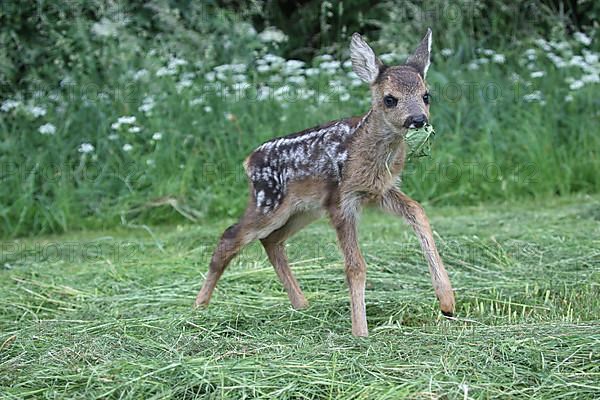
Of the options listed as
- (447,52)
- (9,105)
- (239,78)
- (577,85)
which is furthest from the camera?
(447,52)

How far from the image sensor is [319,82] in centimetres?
1217

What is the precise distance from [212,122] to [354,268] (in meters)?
5.94

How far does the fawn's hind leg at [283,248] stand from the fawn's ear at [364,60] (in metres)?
0.86

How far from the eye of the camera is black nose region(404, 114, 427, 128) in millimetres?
5868

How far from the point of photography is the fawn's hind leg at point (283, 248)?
21.5ft

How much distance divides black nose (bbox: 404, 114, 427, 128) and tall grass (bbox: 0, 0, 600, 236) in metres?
4.85

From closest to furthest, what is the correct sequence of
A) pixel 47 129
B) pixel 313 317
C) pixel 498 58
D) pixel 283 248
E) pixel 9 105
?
pixel 313 317
pixel 283 248
pixel 47 129
pixel 9 105
pixel 498 58

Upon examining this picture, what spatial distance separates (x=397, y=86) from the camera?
19.9ft

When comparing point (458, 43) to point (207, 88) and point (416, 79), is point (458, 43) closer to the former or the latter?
point (207, 88)

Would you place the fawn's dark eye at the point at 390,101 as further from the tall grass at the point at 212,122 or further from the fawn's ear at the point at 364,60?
the tall grass at the point at 212,122

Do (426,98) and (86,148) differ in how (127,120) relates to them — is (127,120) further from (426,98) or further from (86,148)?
(426,98)

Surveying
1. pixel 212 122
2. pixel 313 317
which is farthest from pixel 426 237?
pixel 212 122

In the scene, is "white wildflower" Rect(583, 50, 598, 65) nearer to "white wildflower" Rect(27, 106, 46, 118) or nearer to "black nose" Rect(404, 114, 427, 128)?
"white wildflower" Rect(27, 106, 46, 118)

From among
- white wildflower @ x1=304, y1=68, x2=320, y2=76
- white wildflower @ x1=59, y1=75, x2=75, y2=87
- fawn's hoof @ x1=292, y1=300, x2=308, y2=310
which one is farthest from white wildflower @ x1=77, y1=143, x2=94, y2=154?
fawn's hoof @ x1=292, y1=300, x2=308, y2=310
